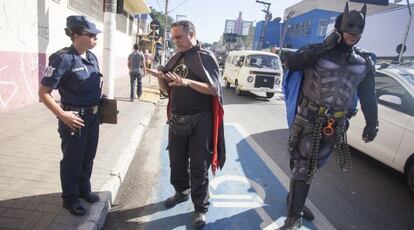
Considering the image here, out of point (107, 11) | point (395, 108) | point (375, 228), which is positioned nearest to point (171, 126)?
point (375, 228)

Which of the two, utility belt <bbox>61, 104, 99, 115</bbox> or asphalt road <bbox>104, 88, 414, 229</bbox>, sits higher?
utility belt <bbox>61, 104, 99, 115</bbox>

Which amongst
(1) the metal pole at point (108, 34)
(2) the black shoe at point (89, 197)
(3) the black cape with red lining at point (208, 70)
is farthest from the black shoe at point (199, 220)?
(1) the metal pole at point (108, 34)

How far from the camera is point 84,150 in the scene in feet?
10.8

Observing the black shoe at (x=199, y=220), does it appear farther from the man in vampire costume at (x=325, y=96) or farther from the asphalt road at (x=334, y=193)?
the man in vampire costume at (x=325, y=96)

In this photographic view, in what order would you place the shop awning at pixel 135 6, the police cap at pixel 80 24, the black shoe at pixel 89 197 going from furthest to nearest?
the shop awning at pixel 135 6 < the black shoe at pixel 89 197 < the police cap at pixel 80 24

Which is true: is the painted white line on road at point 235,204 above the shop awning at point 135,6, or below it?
below

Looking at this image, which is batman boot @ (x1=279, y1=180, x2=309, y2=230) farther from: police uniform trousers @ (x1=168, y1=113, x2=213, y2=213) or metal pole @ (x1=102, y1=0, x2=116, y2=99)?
metal pole @ (x1=102, y1=0, x2=116, y2=99)

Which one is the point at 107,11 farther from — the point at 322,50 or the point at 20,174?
the point at 322,50

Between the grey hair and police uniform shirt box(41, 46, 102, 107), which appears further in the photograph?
the grey hair

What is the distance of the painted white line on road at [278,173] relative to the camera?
3.83 metres

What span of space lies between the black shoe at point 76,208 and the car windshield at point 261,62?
1209 cm

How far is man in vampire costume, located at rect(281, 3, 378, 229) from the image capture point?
3.27 metres

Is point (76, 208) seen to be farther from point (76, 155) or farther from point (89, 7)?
point (89, 7)

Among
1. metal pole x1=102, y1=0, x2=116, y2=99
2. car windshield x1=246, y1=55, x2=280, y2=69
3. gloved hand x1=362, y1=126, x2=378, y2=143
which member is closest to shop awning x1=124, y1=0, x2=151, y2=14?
car windshield x1=246, y1=55, x2=280, y2=69
